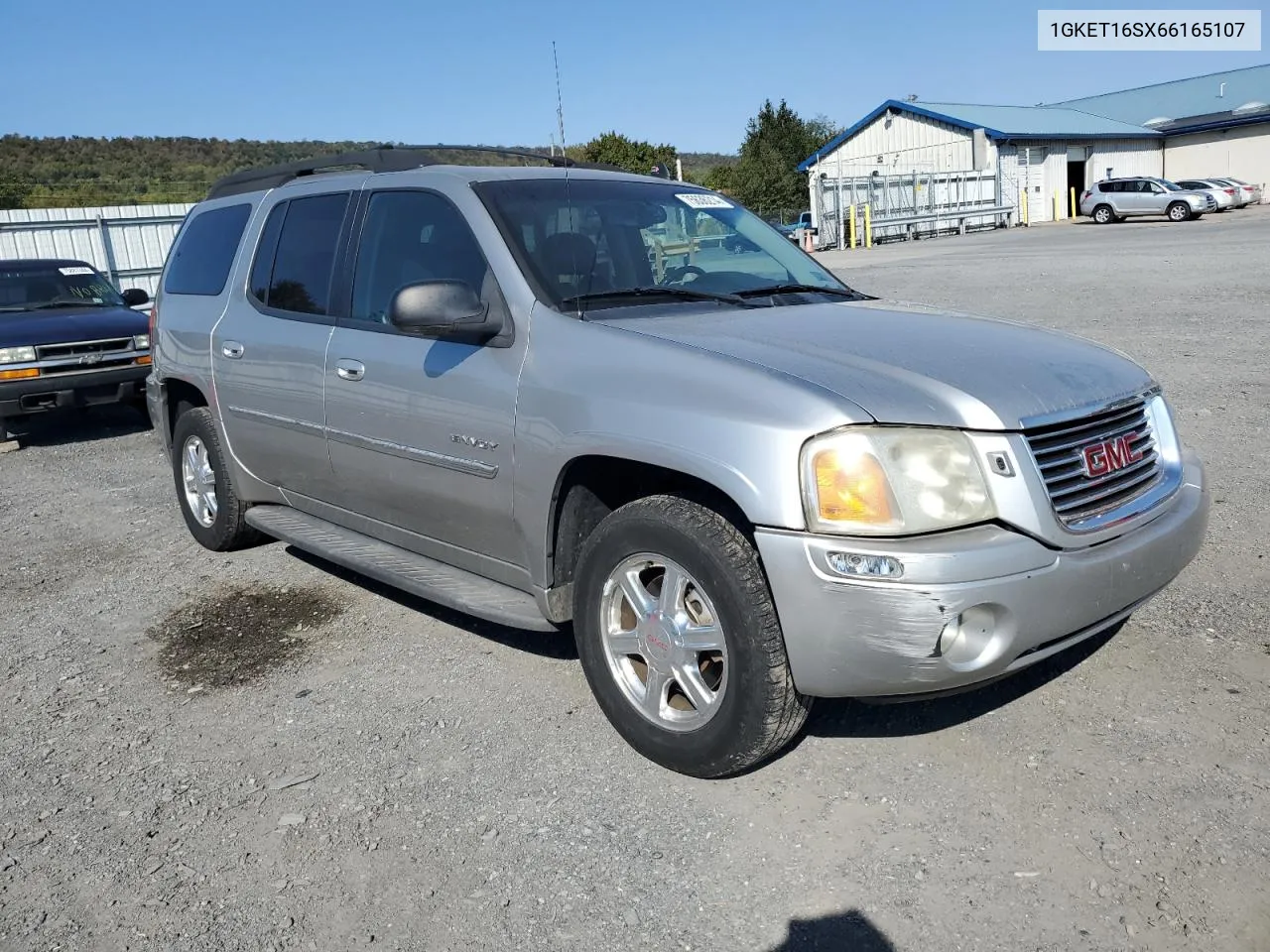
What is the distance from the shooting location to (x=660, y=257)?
4.29 m

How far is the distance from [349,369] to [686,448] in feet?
5.98

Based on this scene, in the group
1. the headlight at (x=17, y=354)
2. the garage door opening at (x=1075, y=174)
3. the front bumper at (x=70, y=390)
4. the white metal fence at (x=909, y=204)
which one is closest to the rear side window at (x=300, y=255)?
the front bumper at (x=70, y=390)

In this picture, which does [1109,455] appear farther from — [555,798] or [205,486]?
Result: [205,486]

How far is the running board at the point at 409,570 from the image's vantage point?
3.76 metres

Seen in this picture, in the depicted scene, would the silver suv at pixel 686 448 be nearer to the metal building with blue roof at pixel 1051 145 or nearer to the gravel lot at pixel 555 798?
the gravel lot at pixel 555 798

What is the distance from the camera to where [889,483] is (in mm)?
2820

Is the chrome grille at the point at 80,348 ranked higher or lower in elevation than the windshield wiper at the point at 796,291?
lower

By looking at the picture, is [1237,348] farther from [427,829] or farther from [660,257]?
[427,829]

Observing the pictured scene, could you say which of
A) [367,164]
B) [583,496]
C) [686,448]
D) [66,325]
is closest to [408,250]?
[367,164]

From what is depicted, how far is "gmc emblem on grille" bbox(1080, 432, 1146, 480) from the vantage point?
10.2 feet

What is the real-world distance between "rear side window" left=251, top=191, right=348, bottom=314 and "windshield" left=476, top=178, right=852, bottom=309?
0.96 meters

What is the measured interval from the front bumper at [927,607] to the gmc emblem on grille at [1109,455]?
26 centimetres

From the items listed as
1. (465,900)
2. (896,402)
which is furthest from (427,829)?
(896,402)

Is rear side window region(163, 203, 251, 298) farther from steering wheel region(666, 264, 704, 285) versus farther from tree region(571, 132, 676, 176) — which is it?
tree region(571, 132, 676, 176)
